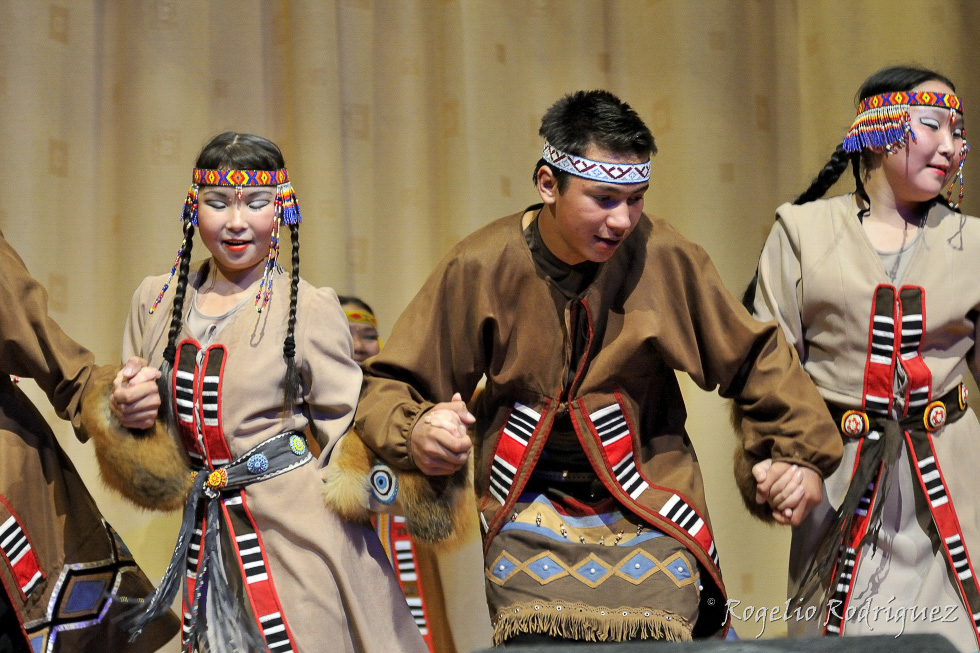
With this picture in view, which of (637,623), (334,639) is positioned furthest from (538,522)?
(334,639)

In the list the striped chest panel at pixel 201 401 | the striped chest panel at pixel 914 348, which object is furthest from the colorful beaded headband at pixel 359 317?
the striped chest panel at pixel 914 348

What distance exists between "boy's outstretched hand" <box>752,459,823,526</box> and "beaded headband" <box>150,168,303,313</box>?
3.84ft

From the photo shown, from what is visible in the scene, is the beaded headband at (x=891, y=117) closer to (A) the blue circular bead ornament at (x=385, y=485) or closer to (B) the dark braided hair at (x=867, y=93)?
(B) the dark braided hair at (x=867, y=93)

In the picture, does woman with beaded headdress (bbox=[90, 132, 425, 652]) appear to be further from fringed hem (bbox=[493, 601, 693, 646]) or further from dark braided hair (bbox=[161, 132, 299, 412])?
fringed hem (bbox=[493, 601, 693, 646])

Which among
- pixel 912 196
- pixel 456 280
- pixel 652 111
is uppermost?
pixel 652 111

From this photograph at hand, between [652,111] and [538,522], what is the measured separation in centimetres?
193

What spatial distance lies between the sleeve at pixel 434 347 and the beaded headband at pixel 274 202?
1.15 feet

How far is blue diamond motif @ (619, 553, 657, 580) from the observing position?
217cm

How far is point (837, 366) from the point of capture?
255 cm

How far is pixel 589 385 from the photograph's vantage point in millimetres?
2301

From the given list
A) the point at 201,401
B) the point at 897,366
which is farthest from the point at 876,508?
the point at 201,401

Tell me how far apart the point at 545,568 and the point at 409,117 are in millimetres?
1905

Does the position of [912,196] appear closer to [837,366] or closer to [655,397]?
[837,366]

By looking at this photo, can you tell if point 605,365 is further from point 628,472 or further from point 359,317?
point 359,317
